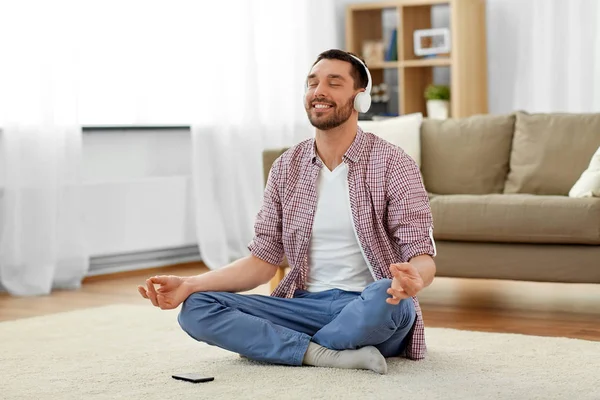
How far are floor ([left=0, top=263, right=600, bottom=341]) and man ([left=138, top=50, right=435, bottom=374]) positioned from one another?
869 mm

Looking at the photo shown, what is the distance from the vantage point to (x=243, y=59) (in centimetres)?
589

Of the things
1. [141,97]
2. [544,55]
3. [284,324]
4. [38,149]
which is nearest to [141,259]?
[141,97]

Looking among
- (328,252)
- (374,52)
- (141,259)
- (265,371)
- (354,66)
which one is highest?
(374,52)

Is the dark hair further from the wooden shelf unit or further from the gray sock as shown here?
the wooden shelf unit

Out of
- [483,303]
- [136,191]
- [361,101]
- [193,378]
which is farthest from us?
[136,191]

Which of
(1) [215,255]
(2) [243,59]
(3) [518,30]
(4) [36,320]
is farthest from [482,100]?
(4) [36,320]

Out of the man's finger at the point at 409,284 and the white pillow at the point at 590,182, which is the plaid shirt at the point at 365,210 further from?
the white pillow at the point at 590,182

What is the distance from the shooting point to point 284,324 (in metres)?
2.74

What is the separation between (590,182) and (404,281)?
1.86 m

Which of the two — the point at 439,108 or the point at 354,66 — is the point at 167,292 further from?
the point at 439,108

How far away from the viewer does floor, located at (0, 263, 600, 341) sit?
355cm

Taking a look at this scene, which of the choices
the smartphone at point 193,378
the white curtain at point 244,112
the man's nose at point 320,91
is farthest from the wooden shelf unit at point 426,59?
the smartphone at point 193,378

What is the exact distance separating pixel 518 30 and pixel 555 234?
9.72 ft

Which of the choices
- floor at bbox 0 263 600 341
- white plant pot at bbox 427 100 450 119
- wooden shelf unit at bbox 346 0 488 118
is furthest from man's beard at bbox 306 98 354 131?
white plant pot at bbox 427 100 450 119
